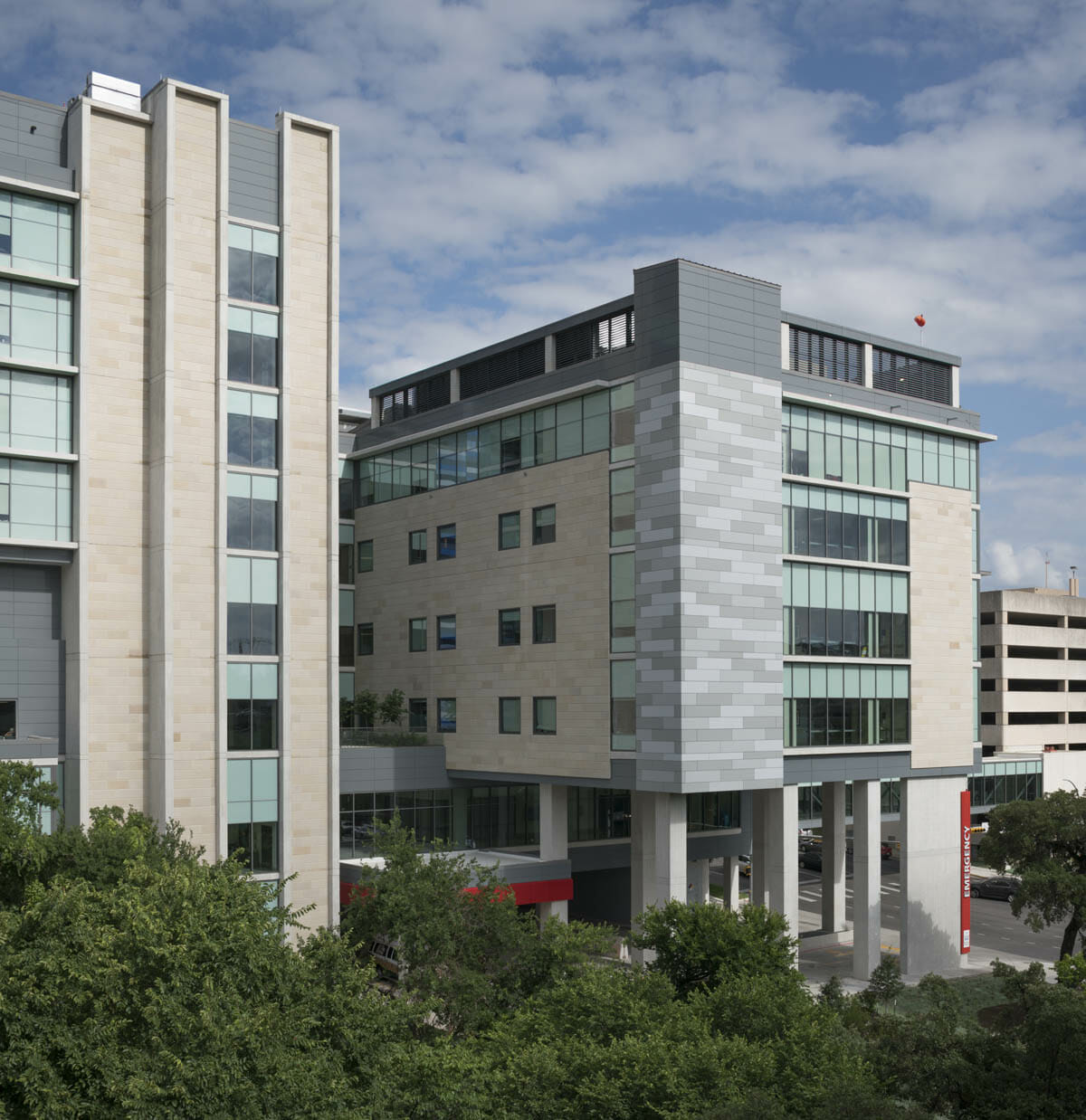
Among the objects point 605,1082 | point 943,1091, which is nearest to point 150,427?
point 605,1082

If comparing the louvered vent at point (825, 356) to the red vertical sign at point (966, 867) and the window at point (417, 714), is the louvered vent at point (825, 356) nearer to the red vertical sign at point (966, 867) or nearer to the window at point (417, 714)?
the red vertical sign at point (966, 867)

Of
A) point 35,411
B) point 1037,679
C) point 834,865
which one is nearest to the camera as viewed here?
point 35,411

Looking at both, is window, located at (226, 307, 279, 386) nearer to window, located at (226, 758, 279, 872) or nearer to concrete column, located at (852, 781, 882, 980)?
window, located at (226, 758, 279, 872)

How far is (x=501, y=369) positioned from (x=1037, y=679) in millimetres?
66405

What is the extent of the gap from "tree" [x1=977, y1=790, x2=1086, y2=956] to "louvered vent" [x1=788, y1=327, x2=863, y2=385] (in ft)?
67.2

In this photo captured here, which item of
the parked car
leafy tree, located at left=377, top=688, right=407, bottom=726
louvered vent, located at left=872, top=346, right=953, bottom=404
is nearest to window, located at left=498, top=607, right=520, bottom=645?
leafy tree, located at left=377, top=688, right=407, bottom=726

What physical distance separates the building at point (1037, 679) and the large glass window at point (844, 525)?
47490 mm

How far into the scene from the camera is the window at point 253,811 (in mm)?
46312

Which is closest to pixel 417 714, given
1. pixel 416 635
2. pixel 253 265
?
pixel 416 635

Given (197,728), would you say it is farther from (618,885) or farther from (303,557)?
(618,885)

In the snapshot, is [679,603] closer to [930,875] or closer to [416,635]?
[416,635]

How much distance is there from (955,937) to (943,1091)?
1454 inches

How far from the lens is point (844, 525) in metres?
57.2

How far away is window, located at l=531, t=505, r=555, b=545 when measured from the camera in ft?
186
